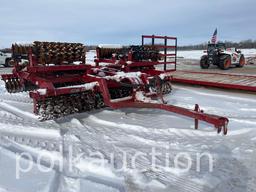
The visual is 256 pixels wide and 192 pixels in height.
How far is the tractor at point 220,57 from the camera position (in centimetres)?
1505

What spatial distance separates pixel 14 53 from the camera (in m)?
6.81

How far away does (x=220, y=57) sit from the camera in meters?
15.2

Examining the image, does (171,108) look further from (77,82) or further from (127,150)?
(77,82)

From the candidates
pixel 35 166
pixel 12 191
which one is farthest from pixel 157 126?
pixel 12 191

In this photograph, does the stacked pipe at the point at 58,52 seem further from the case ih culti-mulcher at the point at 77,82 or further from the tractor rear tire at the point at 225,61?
the tractor rear tire at the point at 225,61

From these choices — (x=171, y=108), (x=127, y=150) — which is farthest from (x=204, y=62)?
(x=127, y=150)

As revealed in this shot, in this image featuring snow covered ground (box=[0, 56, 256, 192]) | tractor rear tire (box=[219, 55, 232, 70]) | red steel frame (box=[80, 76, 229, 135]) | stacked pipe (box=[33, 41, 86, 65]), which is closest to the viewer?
snow covered ground (box=[0, 56, 256, 192])

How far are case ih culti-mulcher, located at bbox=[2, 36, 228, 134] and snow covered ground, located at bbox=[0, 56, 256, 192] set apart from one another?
29 cm

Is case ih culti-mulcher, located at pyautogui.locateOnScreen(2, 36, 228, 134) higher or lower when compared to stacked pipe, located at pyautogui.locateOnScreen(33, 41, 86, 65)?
lower

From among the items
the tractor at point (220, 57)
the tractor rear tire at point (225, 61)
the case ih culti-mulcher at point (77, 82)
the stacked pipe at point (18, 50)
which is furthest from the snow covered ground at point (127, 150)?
the tractor at point (220, 57)

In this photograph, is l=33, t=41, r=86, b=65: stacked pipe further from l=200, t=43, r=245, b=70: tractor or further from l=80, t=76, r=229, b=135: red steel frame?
l=200, t=43, r=245, b=70: tractor

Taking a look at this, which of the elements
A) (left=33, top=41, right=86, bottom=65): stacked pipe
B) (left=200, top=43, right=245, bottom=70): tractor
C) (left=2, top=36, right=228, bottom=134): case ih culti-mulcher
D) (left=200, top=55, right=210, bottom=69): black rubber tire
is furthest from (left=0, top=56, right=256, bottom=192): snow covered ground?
(left=200, top=55, right=210, bottom=69): black rubber tire

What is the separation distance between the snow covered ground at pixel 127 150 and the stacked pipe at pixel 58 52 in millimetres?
1208

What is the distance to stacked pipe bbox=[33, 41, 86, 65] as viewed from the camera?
5.71 m
